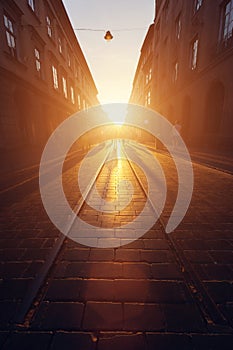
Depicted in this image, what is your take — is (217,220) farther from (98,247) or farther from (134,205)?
(98,247)

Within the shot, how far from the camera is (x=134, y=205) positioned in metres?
3.94

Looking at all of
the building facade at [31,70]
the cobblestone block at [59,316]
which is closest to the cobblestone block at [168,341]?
the cobblestone block at [59,316]

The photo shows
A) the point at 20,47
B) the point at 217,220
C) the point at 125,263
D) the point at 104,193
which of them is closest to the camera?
the point at 125,263

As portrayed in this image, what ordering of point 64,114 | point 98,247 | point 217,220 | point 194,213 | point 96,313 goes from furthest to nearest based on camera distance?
point 64,114 < point 194,213 < point 217,220 < point 98,247 < point 96,313

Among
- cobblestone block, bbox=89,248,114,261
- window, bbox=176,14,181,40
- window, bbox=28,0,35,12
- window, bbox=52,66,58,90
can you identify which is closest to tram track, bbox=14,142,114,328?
cobblestone block, bbox=89,248,114,261

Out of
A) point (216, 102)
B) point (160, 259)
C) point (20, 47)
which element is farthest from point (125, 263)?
point (216, 102)

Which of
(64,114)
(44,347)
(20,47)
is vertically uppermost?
(20,47)

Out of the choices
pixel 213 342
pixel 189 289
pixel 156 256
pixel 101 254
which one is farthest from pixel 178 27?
pixel 213 342

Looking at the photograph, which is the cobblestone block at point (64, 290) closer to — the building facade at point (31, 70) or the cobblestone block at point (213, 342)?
the cobblestone block at point (213, 342)

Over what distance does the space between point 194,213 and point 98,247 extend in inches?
80.9

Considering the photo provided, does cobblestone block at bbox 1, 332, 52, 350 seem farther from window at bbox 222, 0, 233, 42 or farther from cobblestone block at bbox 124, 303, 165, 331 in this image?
window at bbox 222, 0, 233, 42

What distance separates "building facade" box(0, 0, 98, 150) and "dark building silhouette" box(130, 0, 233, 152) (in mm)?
11590

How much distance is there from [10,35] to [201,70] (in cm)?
1253

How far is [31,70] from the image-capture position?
11367 mm
